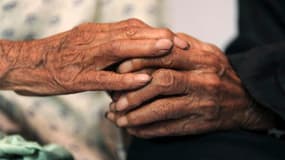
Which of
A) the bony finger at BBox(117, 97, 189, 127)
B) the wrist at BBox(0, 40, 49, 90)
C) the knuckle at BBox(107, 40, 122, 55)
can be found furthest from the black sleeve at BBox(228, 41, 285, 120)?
the wrist at BBox(0, 40, 49, 90)

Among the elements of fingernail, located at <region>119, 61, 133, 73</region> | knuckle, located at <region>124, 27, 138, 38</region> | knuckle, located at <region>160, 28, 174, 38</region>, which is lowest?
fingernail, located at <region>119, 61, 133, 73</region>

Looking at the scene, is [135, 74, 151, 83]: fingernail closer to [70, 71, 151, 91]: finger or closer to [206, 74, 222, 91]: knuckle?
[70, 71, 151, 91]: finger

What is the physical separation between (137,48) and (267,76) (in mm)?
253

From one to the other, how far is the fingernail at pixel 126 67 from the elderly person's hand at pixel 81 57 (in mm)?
13

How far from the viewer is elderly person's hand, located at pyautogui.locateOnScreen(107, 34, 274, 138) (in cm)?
83

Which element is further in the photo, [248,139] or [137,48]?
[248,139]

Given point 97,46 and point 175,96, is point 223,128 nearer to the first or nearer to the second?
point 175,96

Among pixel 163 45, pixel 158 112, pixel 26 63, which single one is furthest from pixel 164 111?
pixel 26 63

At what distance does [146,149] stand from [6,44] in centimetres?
33

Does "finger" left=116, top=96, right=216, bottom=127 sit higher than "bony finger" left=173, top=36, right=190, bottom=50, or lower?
lower

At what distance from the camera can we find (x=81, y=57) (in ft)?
2.76

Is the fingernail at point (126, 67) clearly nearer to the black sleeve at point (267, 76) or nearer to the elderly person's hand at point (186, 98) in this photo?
the elderly person's hand at point (186, 98)

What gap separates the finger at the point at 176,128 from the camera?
90 cm

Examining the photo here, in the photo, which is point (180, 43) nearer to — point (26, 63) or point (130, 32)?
point (130, 32)
